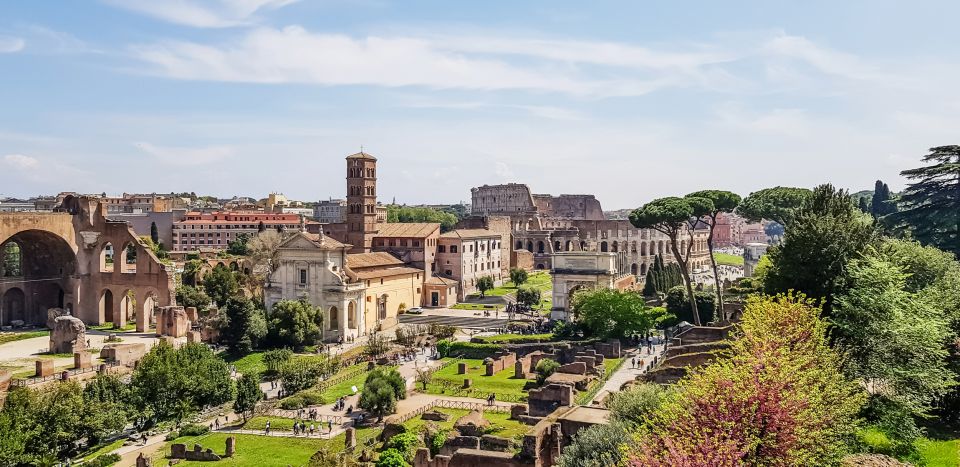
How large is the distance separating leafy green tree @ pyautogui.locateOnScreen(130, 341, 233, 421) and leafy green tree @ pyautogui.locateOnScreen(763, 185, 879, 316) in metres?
24.9

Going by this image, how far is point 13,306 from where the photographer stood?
5853 cm

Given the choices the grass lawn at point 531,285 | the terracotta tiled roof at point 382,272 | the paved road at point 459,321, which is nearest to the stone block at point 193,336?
the terracotta tiled roof at point 382,272

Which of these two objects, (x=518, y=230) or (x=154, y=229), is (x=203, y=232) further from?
(x=518, y=230)

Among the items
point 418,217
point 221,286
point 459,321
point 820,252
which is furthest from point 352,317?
point 418,217

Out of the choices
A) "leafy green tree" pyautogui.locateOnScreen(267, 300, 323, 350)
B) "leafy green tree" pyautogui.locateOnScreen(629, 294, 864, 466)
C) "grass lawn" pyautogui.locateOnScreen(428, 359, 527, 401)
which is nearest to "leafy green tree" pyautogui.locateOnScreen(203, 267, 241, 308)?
"leafy green tree" pyautogui.locateOnScreen(267, 300, 323, 350)

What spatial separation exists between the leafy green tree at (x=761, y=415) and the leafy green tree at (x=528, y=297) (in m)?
43.2

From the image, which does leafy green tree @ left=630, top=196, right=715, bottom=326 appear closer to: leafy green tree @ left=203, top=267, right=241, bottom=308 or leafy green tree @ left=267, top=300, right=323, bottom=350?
leafy green tree @ left=267, top=300, right=323, bottom=350

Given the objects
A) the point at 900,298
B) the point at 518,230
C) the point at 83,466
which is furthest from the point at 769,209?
the point at 518,230

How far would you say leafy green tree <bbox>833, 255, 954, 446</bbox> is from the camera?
66.0 ft

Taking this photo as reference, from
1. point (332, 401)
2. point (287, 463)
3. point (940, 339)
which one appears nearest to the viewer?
point (940, 339)

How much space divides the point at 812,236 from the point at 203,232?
84.9 metres

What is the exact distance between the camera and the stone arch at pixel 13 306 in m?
57.9

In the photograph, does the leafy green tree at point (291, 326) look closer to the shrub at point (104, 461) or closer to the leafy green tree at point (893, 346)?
the shrub at point (104, 461)

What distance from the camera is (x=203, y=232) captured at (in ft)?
315
